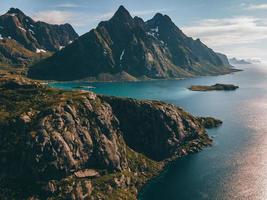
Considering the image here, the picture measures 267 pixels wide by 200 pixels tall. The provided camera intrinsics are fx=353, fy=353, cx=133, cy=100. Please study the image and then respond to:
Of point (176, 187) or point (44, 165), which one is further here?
point (176, 187)

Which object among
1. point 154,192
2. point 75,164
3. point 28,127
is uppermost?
point 28,127

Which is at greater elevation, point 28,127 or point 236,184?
point 28,127

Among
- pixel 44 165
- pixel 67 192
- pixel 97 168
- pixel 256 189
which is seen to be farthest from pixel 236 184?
pixel 44 165

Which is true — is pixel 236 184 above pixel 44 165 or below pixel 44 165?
below

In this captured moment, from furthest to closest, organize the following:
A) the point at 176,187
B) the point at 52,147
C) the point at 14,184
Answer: the point at 176,187 < the point at 52,147 < the point at 14,184

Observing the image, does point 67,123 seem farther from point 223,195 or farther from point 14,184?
point 223,195

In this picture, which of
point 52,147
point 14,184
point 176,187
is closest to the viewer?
point 14,184

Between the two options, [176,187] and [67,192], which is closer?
[67,192]

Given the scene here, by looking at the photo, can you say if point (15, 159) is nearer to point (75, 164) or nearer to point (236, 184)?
point (75, 164)

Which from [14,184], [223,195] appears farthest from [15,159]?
[223,195]
